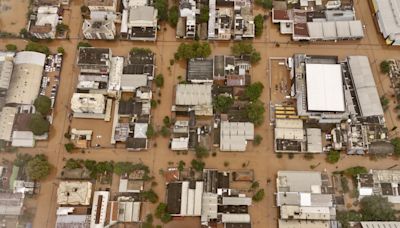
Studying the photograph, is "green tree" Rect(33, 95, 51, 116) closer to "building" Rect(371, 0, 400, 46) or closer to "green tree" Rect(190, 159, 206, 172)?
"green tree" Rect(190, 159, 206, 172)

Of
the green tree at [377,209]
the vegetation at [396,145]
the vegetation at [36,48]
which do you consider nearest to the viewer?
the green tree at [377,209]

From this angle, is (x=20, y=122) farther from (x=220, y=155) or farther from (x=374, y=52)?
(x=374, y=52)

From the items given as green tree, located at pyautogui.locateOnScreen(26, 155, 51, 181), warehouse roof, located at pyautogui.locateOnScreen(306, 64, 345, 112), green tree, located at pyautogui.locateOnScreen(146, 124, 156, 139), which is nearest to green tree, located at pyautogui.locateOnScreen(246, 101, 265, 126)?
warehouse roof, located at pyautogui.locateOnScreen(306, 64, 345, 112)

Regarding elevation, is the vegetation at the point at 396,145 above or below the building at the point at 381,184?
above

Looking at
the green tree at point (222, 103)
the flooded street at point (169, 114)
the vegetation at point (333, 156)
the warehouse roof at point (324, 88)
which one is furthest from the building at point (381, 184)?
the green tree at point (222, 103)

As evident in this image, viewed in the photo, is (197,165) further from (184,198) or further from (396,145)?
(396,145)

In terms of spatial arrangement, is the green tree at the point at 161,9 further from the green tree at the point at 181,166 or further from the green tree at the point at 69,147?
the green tree at the point at 69,147

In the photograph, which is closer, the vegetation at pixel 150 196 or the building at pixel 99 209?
the building at pixel 99 209
